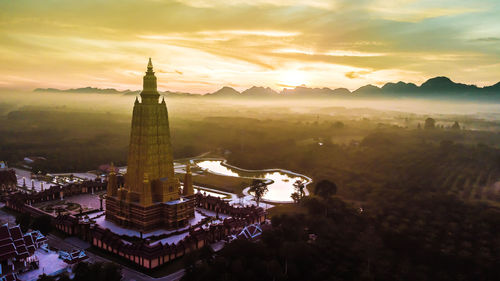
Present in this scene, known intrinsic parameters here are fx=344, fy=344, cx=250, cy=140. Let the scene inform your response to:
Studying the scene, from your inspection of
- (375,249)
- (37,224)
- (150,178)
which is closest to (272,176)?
(150,178)

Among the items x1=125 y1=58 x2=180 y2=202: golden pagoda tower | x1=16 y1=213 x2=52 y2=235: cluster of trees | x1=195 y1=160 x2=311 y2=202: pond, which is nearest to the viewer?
x1=16 y1=213 x2=52 y2=235: cluster of trees

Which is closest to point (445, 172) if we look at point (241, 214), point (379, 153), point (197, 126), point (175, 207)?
point (379, 153)

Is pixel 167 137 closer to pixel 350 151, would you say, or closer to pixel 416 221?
pixel 416 221

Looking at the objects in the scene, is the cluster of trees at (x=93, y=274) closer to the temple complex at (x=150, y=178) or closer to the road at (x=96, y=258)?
the road at (x=96, y=258)

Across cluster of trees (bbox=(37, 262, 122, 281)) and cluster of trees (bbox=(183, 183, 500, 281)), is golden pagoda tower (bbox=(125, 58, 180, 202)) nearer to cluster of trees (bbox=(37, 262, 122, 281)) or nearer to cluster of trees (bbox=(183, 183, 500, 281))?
cluster of trees (bbox=(37, 262, 122, 281))

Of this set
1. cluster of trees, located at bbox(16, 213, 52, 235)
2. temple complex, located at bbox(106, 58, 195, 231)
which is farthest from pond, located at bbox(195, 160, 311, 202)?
cluster of trees, located at bbox(16, 213, 52, 235)
